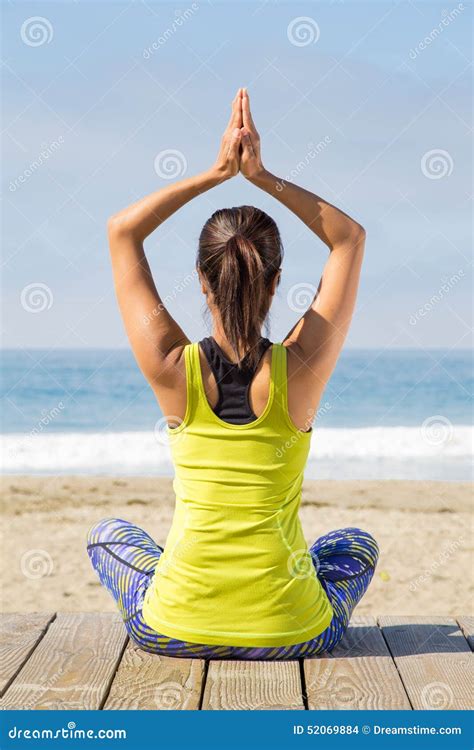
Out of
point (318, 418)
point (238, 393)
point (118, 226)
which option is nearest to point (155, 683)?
point (238, 393)

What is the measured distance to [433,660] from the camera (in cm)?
298

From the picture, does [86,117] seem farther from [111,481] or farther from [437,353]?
[111,481]

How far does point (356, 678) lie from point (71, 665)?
0.91 meters

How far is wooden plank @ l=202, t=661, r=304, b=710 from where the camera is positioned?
99.7 inches

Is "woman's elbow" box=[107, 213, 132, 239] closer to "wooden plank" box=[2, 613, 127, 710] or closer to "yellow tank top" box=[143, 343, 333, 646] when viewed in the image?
"yellow tank top" box=[143, 343, 333, 646]

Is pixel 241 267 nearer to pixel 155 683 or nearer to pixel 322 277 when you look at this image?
pixel 322 277

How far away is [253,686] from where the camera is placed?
2.66m

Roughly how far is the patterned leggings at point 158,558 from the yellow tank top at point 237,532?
0.06m

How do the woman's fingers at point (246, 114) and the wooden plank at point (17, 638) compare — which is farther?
the wooden plank at point (17, 638)

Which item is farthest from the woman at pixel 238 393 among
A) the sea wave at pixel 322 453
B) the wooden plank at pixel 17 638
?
the sea wave at pixel 322 453

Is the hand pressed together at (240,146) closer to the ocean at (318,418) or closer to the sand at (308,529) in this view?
the sand at (308,529)

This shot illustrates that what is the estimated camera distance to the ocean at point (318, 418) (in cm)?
1459

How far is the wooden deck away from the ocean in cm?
510
